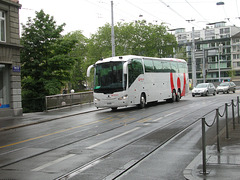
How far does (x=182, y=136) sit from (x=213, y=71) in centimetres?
10454

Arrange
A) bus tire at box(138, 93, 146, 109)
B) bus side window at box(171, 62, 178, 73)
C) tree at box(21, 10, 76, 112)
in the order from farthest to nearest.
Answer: bus side window at box(171, 62, 178, 73), tree at box(21, 10, 76, 112), bus tire at box(138, 93, 146, 109)

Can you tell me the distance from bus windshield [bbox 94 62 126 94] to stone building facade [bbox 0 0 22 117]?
528 centimetres

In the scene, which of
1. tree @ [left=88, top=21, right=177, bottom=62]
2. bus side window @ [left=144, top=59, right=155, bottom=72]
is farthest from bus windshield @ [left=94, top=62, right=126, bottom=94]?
tree @ [left=88, top=21, right=177, bottom=62]

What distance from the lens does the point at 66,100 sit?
26.7m

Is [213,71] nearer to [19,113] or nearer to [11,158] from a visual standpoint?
[19,113]

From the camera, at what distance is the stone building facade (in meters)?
20.9

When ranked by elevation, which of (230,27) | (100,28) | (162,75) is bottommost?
(162,75)

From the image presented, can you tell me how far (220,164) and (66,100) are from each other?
2101 cm

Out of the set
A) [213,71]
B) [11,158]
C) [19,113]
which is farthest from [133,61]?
[213,71]

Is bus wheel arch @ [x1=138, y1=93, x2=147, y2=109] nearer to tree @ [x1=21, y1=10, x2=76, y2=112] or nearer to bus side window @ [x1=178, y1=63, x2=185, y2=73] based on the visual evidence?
tree @ [x1=21, y1=10, x2=76, y2=112]

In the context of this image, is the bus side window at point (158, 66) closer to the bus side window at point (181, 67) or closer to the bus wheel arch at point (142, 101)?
the bus wheel arch at point (142, 101)

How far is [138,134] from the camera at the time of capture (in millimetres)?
11523

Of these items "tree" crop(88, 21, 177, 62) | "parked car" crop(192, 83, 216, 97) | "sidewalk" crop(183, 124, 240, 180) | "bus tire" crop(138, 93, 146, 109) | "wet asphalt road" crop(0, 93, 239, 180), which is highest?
"tree" crop(88, 21, 177, 62)

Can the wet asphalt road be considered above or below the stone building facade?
below
